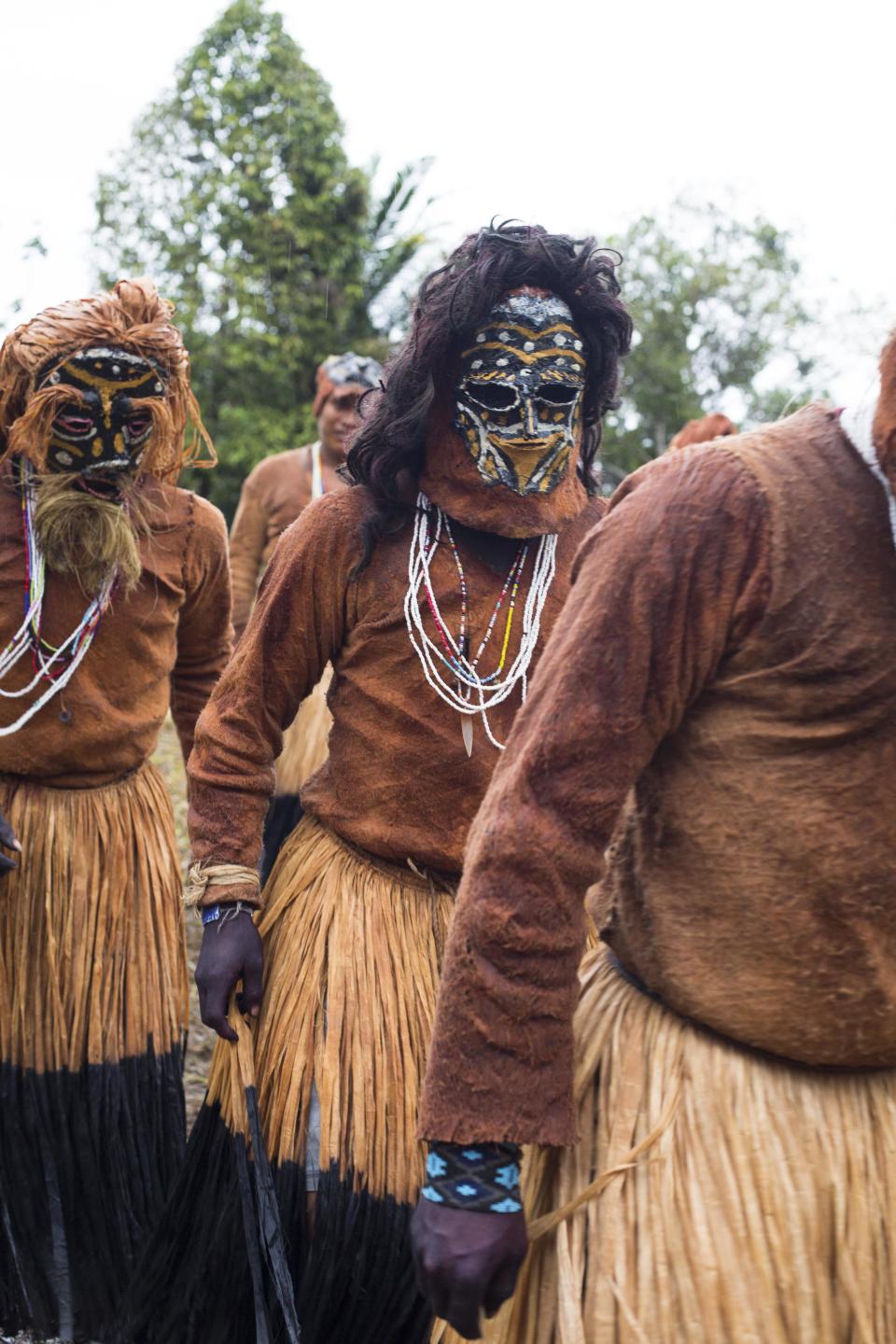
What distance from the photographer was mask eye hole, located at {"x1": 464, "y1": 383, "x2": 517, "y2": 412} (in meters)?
2.74

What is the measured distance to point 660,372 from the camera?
2473 centimetres

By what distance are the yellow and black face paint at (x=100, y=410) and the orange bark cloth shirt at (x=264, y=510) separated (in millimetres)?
2565

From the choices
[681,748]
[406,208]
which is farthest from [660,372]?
[681,748]

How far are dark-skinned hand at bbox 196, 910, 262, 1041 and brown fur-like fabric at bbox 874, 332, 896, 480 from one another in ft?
5.35

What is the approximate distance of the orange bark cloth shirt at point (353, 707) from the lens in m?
2.71

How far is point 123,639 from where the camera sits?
3479 millimetres

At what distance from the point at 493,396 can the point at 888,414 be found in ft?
4.39

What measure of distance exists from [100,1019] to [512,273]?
6.36ft

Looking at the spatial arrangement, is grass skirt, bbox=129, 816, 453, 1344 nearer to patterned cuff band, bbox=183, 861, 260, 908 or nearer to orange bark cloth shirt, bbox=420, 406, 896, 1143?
patterned cuff band, bbox=183, 861, 260, 908

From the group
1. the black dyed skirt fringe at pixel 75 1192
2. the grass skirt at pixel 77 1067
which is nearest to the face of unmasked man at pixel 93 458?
the grass skirt at pixel 77 1067

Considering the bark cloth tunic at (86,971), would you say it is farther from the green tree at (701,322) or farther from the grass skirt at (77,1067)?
the green tree at (701,322)

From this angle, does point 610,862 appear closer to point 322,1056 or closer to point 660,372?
point 322,1056


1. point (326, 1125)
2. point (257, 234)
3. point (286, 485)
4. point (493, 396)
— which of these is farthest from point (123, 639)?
point (257, 234)

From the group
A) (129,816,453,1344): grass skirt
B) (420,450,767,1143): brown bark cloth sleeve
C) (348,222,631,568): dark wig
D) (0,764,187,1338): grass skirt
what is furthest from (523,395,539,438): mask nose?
(0,764,187,1338): grass skirt
